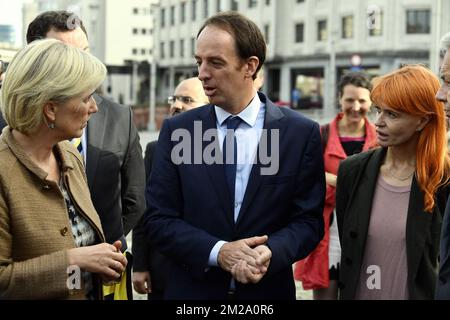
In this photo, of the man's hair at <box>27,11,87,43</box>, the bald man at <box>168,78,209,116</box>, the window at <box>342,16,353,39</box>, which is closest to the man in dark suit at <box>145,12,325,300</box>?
the man's hair at <box>27,11,87,43</box>

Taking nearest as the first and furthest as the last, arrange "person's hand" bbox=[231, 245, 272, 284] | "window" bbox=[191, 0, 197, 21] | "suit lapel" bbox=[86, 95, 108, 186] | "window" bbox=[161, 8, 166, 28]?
"person's hand" bbox=[231, 245, 272, 284], "suit lapel" bbox=[86, 95, 108, 186], "window" bbox=[191, 0, 197, 21], "window" bbox=[161, 8, 166, 28]

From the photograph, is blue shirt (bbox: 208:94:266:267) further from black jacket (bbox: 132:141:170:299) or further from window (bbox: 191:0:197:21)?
window (bbox: 191:0:197:21)

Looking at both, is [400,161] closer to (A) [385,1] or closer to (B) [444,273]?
(B) [444,273]

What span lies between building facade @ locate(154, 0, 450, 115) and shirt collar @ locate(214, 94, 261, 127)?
32.5m

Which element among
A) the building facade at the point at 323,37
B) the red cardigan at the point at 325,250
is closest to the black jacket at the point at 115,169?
the red cardigan at the point at 325,250

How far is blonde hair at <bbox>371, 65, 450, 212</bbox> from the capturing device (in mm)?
3027

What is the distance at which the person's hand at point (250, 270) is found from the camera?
2.55m

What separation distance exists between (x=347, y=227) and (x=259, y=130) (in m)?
0.64

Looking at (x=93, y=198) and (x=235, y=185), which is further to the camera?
(x=93, y=198)

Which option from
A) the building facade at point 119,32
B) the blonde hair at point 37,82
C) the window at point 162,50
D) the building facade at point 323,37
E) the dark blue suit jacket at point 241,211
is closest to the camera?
the blonde hair at point 37,82

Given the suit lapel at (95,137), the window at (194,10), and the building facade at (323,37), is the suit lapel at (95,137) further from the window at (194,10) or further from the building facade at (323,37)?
the window at (194,10)

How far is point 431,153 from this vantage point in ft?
10.0
